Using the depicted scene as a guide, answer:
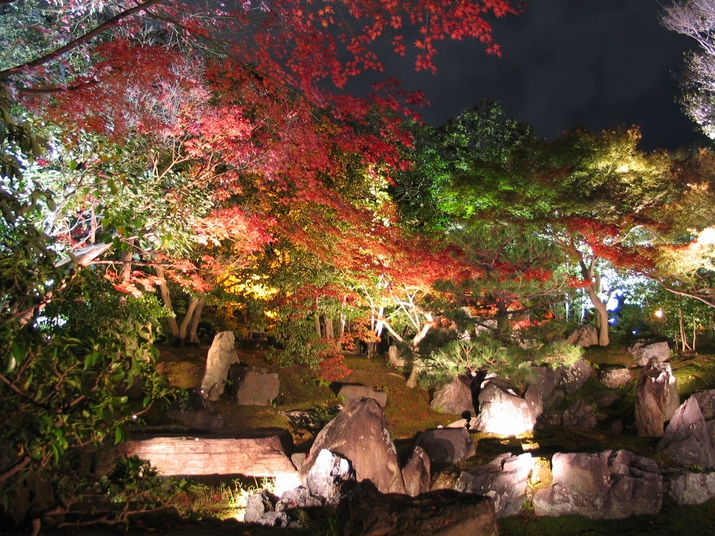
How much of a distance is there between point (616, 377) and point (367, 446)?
412 inches

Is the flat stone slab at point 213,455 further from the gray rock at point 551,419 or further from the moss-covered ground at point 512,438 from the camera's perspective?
the gray rock at point 551,419

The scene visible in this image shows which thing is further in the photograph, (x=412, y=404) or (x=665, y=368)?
(x=412, y=404)

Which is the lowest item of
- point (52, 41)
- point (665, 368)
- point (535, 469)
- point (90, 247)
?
point (535, 469)

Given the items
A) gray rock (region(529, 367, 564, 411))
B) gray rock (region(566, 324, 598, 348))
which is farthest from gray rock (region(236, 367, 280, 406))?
gray rock (region(566, 324, 598, 348))

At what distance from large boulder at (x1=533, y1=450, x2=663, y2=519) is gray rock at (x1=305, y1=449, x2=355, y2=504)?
261 centimetres

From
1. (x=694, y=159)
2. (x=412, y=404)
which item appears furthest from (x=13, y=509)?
(x=694, y=159)

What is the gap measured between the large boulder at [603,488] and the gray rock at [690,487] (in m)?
0.46

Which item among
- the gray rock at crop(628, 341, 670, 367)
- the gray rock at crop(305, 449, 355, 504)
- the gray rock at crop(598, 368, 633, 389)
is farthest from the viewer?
the gray rock at crop(628, 341, 670, 367)

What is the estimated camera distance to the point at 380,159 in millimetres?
15484

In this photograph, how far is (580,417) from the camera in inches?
486

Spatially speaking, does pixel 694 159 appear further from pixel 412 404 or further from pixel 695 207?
pixel 412 404

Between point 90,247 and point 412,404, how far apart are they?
32.1ft

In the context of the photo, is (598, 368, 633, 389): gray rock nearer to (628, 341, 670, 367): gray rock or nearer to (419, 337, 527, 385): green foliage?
(628, 341, 670, 367): gray rock

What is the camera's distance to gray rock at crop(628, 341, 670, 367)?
15.5 meters
